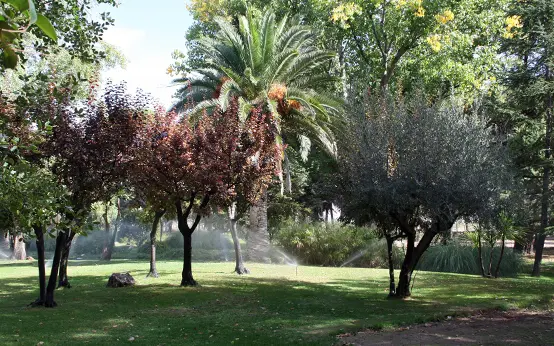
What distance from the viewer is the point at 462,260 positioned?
80.3 feet

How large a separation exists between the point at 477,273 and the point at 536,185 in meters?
10.6

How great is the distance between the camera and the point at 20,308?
480 inches

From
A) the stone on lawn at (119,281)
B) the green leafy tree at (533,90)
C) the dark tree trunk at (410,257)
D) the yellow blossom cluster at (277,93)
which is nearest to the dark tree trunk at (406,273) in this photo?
the dark tree trunk at (410,257)

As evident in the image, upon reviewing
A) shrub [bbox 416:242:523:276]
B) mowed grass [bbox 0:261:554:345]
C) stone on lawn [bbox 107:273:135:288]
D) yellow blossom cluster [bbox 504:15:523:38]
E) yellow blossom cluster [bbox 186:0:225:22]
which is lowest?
mowed grass [bbox 0:261:554:345]

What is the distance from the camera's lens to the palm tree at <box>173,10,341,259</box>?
850 inches

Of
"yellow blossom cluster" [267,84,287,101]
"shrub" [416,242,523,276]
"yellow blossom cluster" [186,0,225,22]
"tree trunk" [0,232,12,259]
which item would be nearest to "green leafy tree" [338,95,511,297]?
"yellow blossom cluster" [267,84,287,101]

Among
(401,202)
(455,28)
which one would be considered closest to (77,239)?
(455,28)

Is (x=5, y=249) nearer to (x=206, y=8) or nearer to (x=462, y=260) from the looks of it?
(x=206, y=8)

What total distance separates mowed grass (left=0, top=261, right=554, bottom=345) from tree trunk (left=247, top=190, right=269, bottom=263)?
6.55m

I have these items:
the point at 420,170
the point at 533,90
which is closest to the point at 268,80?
the point at 420,170

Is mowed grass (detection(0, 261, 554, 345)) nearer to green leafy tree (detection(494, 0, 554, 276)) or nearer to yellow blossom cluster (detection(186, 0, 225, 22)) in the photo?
green leafy tree (detection(494, 0, 554, 276))

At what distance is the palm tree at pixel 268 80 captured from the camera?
2158 centimetres

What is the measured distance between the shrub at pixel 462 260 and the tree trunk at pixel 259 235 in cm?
697

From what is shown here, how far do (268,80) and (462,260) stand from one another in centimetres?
1130
